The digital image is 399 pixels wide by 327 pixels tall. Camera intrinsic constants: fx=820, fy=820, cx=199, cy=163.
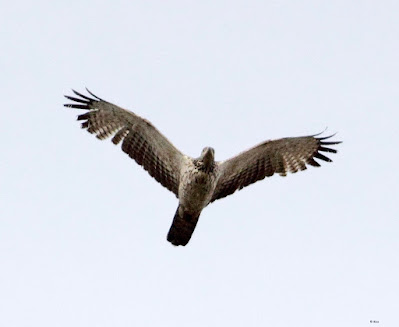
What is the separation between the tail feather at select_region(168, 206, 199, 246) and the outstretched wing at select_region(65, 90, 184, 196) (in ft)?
2.17

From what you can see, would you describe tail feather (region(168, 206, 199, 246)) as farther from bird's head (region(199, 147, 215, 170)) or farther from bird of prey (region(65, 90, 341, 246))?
bird's head (region(199, 147, 215, 170))

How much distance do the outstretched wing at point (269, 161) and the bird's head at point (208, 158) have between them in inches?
38.0

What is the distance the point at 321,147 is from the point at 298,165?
0.56 metres

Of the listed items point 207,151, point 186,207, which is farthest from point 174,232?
point 207,151

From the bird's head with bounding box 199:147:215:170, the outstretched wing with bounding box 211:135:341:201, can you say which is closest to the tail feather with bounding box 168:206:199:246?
the outstretched wing with bounding box 211:135:341:201

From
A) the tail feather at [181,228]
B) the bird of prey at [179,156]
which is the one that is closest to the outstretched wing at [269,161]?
the bird of prey at [179,156]

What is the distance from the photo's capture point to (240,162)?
1492 cm

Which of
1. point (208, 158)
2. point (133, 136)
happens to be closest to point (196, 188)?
point (208, 158)

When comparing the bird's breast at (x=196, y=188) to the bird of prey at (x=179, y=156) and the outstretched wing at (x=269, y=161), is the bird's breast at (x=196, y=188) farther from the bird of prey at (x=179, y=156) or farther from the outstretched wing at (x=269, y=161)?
the outstretched wing at (x=269, y=161)

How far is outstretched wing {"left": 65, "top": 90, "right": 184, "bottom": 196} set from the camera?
48.7ft

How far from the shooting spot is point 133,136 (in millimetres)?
15055

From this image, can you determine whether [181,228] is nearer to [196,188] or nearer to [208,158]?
[196,188]

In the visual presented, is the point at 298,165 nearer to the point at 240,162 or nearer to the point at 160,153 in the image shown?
the point at 240,162

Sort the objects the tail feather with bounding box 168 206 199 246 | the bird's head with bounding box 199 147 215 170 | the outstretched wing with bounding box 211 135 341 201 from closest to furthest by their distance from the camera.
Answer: the bird's head with bounding box 199 147 215 170
the tail feather with bounding box 168 206 199 246
the outstretched wing with bounding box 211 135 341 201
